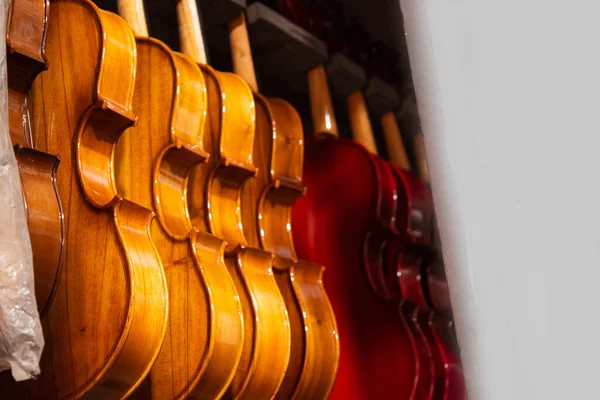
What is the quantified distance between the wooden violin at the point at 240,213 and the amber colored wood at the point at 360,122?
2.39 ft

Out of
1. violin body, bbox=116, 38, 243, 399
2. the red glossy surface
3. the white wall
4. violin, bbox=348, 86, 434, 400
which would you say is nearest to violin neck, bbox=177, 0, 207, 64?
violin body, bbox=116, 38, 243, 399

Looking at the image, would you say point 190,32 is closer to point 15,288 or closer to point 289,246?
point 289,246

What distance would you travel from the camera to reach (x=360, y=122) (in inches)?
103

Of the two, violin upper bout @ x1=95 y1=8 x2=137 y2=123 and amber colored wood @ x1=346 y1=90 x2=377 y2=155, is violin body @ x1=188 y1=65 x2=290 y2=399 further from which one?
amber colored wood @ x1=346 y1=90 x2=377 y2=155

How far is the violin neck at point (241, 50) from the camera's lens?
2.08m

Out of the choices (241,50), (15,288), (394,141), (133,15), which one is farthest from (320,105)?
(15,288)

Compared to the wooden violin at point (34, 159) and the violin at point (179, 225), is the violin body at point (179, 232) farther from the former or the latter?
the wooden violin at point (34, 159)

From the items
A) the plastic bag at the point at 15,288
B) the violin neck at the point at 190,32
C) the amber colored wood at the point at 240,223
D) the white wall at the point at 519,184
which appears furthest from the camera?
the violin neck at the point at 190,32

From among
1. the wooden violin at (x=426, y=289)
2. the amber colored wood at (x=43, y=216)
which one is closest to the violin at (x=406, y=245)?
the wooden violin at (x=426, y=289)

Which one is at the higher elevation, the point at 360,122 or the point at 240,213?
the point at 360,122

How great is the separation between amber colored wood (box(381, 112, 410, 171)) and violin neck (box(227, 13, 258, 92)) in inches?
30.5

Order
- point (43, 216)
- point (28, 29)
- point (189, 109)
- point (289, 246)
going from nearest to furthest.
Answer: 1. point (43, 216)
2. point (28, 29)
3. point (189, 109)
4. point (289, 246)

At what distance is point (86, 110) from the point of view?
4.29 ft

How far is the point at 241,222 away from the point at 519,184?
148 cm
